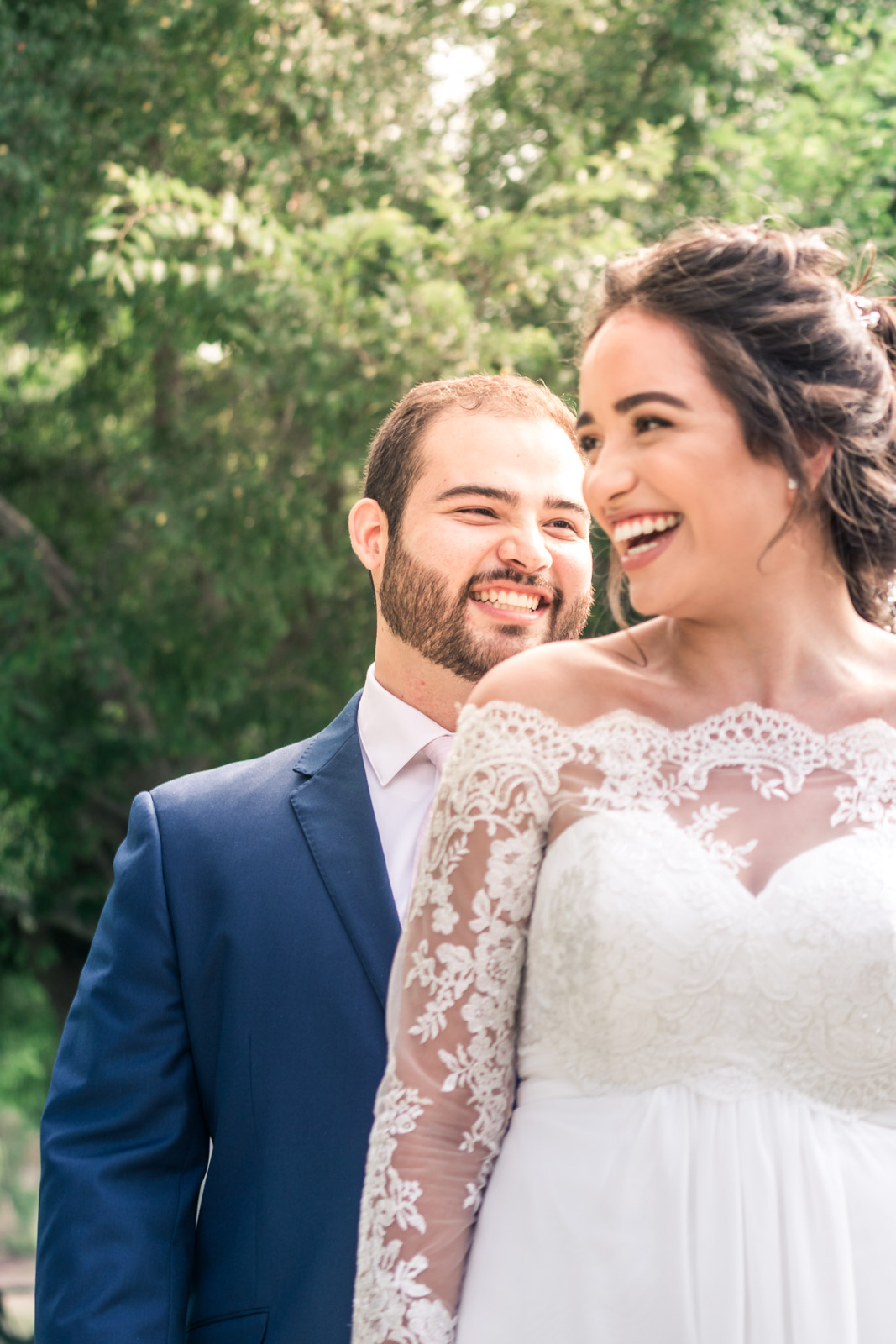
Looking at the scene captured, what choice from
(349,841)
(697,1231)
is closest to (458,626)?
(349,841)

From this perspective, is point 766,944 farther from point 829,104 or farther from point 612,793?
point 829,104

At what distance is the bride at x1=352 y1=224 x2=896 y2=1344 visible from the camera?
1747 mm

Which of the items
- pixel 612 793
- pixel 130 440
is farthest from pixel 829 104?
pixel 612 793

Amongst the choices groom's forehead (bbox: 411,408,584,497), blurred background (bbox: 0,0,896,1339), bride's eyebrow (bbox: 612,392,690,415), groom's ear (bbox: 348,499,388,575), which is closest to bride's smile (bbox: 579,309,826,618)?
bride's eyebrow (bbox: 612,392,690,415)

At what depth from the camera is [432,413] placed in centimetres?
282

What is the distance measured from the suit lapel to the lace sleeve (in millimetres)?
389

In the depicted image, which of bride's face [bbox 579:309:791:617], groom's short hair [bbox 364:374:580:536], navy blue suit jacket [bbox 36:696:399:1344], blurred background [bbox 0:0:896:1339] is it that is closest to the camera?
bride's face [bbox 579:309:791:617]

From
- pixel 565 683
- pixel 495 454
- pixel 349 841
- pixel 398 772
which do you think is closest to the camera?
pixel 565 683

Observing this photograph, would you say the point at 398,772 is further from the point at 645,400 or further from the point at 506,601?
the point at 645,400

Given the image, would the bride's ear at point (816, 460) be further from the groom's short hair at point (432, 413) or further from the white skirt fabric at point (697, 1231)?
the groom's short hair at point (432, 413)

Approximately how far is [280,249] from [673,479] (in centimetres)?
432

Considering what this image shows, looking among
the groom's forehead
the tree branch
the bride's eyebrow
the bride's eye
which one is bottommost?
the tree branch

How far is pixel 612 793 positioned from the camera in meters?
1.87

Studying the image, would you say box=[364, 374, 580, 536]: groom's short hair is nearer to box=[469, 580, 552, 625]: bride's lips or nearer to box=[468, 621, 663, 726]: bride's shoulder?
box=[469, 580, 552, 625]: bride's lips
